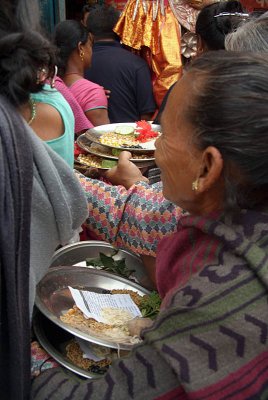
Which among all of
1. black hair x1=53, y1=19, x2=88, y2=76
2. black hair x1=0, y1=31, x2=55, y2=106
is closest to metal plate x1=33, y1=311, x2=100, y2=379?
black hair x1=0, y1=31, x2=55, y2=106

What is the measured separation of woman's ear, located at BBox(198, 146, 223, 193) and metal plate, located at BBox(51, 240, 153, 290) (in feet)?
2.15

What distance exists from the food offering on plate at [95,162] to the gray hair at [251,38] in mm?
671

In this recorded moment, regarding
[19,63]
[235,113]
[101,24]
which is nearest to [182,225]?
[235,113]

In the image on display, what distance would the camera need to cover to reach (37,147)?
0.79 metres

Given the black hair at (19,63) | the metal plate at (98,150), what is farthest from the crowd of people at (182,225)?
the metal plate at (98,150)

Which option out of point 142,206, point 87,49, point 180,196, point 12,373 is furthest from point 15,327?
point 87,49

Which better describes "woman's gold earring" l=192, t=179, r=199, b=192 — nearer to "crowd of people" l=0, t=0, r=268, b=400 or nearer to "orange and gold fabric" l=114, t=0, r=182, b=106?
"crowd of people" l=0, t=0, r=268, b=400

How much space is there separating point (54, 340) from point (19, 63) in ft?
2.47

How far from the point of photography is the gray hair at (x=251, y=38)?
4.83 feet

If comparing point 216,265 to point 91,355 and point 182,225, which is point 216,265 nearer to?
point 182,225

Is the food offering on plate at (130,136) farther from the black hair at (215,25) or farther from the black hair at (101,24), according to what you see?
the black hair at (101,24)

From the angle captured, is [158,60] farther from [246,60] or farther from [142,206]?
[246,60]

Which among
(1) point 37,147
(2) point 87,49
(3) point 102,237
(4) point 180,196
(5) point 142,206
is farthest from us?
(2) point 87,49

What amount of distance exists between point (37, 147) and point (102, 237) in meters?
0.88
